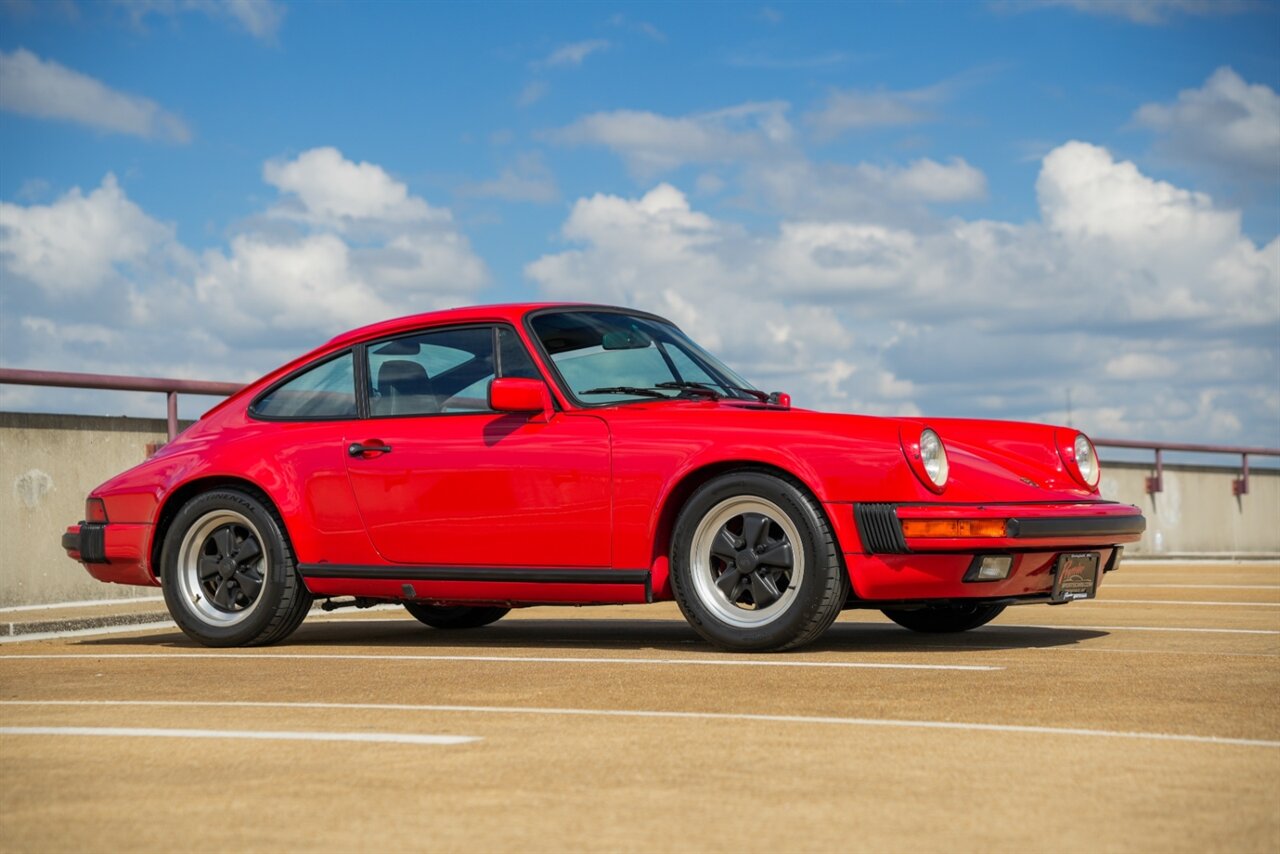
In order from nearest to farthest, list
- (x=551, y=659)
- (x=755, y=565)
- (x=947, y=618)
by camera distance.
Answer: (x=755, y=565) → (x=551, y=659) → (x=947, y=618)

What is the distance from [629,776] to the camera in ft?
13.9

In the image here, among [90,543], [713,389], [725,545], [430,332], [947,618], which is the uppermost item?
[430,332]

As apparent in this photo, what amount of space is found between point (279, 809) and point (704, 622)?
3.42m

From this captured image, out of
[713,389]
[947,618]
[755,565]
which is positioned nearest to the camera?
[755,565]

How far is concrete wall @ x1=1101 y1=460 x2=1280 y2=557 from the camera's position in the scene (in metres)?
20.8

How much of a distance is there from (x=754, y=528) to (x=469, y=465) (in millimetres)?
1399

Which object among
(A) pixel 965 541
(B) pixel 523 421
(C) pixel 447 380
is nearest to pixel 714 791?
(A) pixel 965 541

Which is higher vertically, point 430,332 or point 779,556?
point 430,332

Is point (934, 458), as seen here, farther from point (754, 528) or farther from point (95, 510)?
point (95, 510)

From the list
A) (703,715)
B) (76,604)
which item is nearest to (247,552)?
(76,604)

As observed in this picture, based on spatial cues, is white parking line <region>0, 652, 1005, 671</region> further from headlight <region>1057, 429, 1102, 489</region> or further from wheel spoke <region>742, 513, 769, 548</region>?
headlight <region>1057, 429, 1102, 489</region>

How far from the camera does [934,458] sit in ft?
22.8

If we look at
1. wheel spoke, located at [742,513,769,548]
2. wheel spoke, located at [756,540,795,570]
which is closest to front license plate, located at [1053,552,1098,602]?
wheel spoke, located at [756,540,795,570]

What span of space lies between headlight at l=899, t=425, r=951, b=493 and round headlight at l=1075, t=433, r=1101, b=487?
3.10ft
